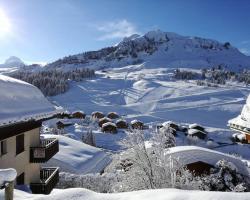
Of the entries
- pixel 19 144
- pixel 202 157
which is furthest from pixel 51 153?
pixel 202 157

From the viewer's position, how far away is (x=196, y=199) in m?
5.94

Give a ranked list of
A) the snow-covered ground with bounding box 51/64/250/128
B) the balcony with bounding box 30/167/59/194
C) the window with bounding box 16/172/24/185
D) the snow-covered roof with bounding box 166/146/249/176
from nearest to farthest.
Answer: the balcony with bounding box 30/167/59/194
the window with bounding box 16/172/24/185
the snow-covered roof with bounding box 166/146/249/176
the snow-covered ground with bounding box 51/64/250/128

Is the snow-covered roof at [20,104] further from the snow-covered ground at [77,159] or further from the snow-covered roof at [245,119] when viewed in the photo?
the snow-covered ground at [77,159]

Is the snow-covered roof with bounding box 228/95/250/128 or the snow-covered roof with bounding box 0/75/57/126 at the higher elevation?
the snow-covered roof with bounding box 228/95/250/128

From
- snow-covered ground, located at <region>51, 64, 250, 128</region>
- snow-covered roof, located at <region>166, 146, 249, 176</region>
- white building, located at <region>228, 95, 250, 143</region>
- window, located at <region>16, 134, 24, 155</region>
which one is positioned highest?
white building, located at <region>228, 95, 250, 143</region>

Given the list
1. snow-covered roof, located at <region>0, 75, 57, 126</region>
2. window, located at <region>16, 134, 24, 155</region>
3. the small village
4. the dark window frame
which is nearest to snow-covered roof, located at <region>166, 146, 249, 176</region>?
the small village

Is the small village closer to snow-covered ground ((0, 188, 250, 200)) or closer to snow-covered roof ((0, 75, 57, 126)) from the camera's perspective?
snow-covered roof ((0, 75, 57, 126))

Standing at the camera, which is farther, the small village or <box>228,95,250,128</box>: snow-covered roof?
the small village

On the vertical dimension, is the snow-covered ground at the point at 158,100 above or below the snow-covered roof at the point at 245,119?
below

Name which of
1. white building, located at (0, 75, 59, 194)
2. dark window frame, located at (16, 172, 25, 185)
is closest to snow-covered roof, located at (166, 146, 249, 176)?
white building, located at (0, 75, 59, 194)

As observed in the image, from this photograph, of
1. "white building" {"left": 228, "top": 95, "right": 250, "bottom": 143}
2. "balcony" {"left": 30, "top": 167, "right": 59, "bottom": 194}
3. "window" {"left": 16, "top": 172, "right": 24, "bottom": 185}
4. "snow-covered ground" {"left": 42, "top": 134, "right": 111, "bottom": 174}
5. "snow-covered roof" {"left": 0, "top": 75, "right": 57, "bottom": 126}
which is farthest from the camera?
"snow-covered ground" {"left": 42, "top": 134, "right": 111, "bottom": 174}

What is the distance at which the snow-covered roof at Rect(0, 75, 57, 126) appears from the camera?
1412 centimetres

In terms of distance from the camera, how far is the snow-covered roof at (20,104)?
46.3 ft

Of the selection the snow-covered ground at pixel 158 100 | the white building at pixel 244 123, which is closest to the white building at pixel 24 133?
the white building at pixel 244 123
